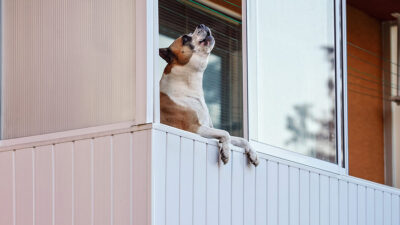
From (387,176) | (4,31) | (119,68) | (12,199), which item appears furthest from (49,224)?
(387,176)

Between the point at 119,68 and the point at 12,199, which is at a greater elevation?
the point at 119,68

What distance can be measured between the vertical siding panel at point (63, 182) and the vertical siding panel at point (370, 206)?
297 cm

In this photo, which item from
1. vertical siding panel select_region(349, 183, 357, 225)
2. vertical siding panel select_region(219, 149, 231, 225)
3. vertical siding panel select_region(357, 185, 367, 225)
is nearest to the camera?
vertical siding panel select_region(219, 149, 231, 225)

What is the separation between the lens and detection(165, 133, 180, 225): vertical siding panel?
4.31m

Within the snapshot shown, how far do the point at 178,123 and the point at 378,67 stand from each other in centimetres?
530

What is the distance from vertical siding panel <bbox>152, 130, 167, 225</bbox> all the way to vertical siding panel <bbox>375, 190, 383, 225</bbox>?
298cm

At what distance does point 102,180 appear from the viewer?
440 centimetres

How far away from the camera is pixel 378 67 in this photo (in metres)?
9.67

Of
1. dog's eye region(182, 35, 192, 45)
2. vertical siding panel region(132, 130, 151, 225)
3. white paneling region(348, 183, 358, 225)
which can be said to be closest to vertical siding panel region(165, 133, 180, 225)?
vertical siding panel region(132, 130, 151, 225)

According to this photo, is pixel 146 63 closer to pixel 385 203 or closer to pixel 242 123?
pixel 242 123

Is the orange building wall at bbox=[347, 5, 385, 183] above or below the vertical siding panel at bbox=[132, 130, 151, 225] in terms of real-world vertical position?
above

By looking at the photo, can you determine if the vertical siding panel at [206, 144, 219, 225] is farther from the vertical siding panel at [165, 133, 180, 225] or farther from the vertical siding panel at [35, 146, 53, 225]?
the vertical siding panel at [35, 146, 53, 225]

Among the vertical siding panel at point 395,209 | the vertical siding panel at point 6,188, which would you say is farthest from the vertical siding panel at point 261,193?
the vertical siding panel at point 395,209

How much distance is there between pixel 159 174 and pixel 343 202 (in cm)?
239
